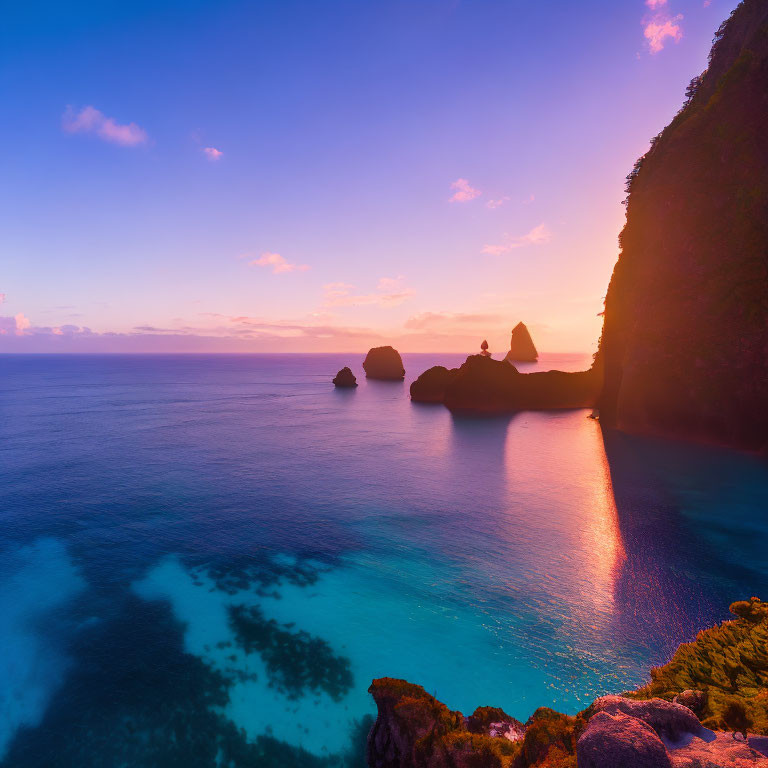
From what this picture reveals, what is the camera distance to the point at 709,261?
4075 centimetres

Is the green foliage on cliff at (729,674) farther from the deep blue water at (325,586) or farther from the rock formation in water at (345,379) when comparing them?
the rock formation in water at (345,379)

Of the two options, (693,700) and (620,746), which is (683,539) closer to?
(693,700)

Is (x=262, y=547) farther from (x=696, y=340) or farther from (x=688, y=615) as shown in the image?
(x=696, y=340)

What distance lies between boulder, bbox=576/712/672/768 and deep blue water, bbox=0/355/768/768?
8.93 meters

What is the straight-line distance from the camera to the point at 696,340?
42.7 m

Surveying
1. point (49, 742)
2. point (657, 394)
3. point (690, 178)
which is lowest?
point (49, 742)

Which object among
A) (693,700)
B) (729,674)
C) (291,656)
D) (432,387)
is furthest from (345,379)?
(693,700)

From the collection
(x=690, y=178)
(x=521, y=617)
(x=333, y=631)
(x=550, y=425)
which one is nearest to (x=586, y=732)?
(x=521, y=617)

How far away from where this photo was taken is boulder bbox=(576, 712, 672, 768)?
6.47m

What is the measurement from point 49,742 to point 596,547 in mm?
28662

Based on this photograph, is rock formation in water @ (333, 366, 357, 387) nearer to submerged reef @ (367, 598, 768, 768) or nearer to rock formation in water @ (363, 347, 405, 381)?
rock formation in water @ (363, 347, 405, 381)

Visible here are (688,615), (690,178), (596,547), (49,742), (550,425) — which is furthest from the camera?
(550,425)

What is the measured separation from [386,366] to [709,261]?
105m

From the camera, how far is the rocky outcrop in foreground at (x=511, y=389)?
79.5m
